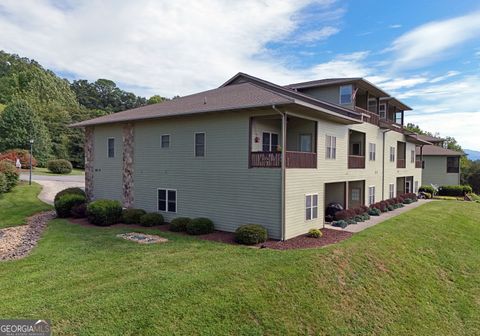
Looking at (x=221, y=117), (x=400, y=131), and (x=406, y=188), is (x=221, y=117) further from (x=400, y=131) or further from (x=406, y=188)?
(x=406, y=188)

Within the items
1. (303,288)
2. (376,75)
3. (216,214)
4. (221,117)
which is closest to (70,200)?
(216,214)

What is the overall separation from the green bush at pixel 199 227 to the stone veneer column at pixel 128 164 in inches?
226

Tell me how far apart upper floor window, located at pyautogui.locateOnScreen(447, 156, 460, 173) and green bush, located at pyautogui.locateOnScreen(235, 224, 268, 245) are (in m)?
37.0

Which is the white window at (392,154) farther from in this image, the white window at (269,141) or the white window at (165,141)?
the white window at (165,141)

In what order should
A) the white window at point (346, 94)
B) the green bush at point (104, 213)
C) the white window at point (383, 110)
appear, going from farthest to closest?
1. the white window at point (383, 110)
2. the white window at point (346, 94)
3. the green bush at point (104, 213)

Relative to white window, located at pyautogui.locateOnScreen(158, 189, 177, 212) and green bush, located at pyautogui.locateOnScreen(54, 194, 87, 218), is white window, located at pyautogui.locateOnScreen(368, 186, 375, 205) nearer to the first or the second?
white window, located at pyautogui.locateOnScreen(158, 189, 177, 212)

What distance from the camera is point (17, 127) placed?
44.0 metres

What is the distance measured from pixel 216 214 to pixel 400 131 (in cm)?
2054

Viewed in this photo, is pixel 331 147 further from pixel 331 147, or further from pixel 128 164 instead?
pixel 128 164

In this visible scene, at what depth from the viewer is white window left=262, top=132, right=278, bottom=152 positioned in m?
14.8

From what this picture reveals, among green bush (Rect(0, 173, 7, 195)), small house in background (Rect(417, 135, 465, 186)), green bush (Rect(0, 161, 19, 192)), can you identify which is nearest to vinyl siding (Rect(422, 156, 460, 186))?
small house in background (Rect(417, 135, 465, 186))

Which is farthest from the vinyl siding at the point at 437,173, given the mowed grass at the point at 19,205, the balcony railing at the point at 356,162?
the mowed grass at the point at 19,205

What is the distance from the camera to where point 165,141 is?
16750 millimetres

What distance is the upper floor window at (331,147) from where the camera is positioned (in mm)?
16578
